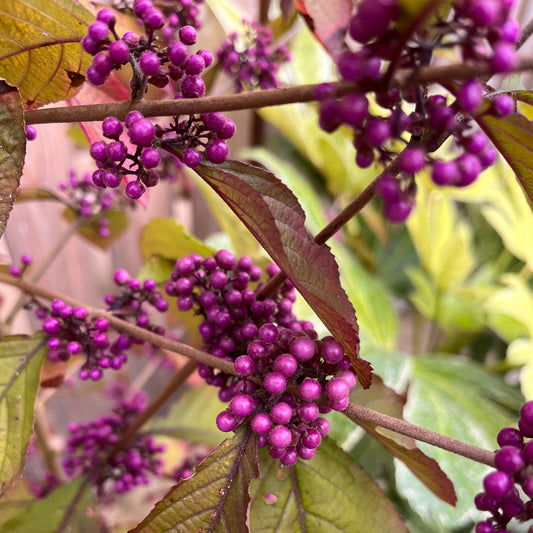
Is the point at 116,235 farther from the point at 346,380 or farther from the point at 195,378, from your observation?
the point at 346,380

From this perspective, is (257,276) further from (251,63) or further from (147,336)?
(251,63)

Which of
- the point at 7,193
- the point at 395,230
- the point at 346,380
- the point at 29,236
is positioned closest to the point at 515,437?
the point at 346,380

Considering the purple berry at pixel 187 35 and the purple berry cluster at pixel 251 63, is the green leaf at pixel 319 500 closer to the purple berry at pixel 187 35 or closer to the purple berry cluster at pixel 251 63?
the purple berry at pixel 187 35

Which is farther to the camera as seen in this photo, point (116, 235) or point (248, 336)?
point (116, 235)

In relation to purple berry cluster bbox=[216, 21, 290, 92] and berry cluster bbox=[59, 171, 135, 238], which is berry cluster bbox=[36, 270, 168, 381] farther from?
purple berry cluster bbox=[216, 21, 290, 92]

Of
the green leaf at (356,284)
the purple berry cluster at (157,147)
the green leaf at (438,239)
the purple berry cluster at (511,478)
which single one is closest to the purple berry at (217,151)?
the purple berry cluster at (157,147)

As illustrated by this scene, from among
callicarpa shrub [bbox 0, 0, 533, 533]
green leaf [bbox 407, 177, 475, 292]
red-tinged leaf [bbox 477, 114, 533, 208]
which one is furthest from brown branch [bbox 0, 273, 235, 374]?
green leaf [bbox 407, 177, 475, 292]
